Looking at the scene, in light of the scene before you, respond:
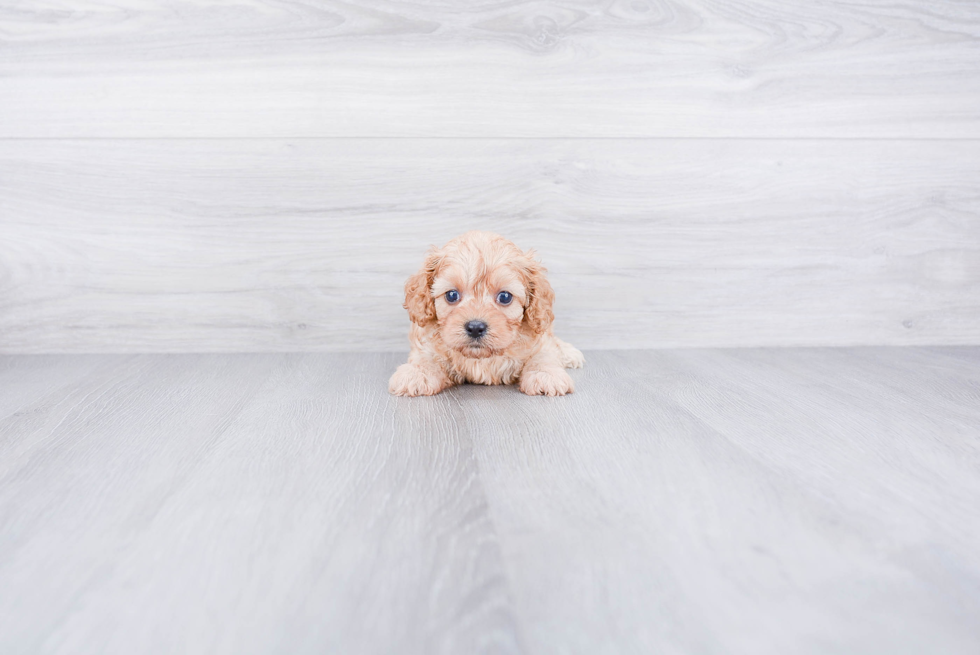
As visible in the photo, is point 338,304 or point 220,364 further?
point 338,304

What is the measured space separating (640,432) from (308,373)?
2.92 feet

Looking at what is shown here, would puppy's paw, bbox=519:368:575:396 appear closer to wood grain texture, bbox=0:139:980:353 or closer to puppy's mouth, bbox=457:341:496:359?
puppy's mouth, bbox=457:341:496:359

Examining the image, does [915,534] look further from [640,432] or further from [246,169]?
[246,169]

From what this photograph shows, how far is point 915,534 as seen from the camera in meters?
0.69

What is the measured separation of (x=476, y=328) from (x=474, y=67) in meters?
0.88

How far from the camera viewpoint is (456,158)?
174cm

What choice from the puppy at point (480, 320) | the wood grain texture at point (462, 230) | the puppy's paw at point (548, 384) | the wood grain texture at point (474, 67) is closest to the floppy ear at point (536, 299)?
the puppy at point (480, 320)

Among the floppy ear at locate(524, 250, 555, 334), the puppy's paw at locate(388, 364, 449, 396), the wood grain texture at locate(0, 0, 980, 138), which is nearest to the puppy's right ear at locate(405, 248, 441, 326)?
the puppy's paw at locate(388, 364, 449, 396)

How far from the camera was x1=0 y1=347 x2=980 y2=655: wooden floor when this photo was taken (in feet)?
1.74

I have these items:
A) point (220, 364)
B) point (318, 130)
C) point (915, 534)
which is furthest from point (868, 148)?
point (220, 364)

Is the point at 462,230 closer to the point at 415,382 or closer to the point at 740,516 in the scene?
the point at 415,382

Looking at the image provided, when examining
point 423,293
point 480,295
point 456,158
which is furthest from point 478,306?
point 456,158

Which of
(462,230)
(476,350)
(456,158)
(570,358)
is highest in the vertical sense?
(456,158)

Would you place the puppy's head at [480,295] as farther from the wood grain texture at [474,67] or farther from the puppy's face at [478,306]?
the wood grain texture at [474,67]
